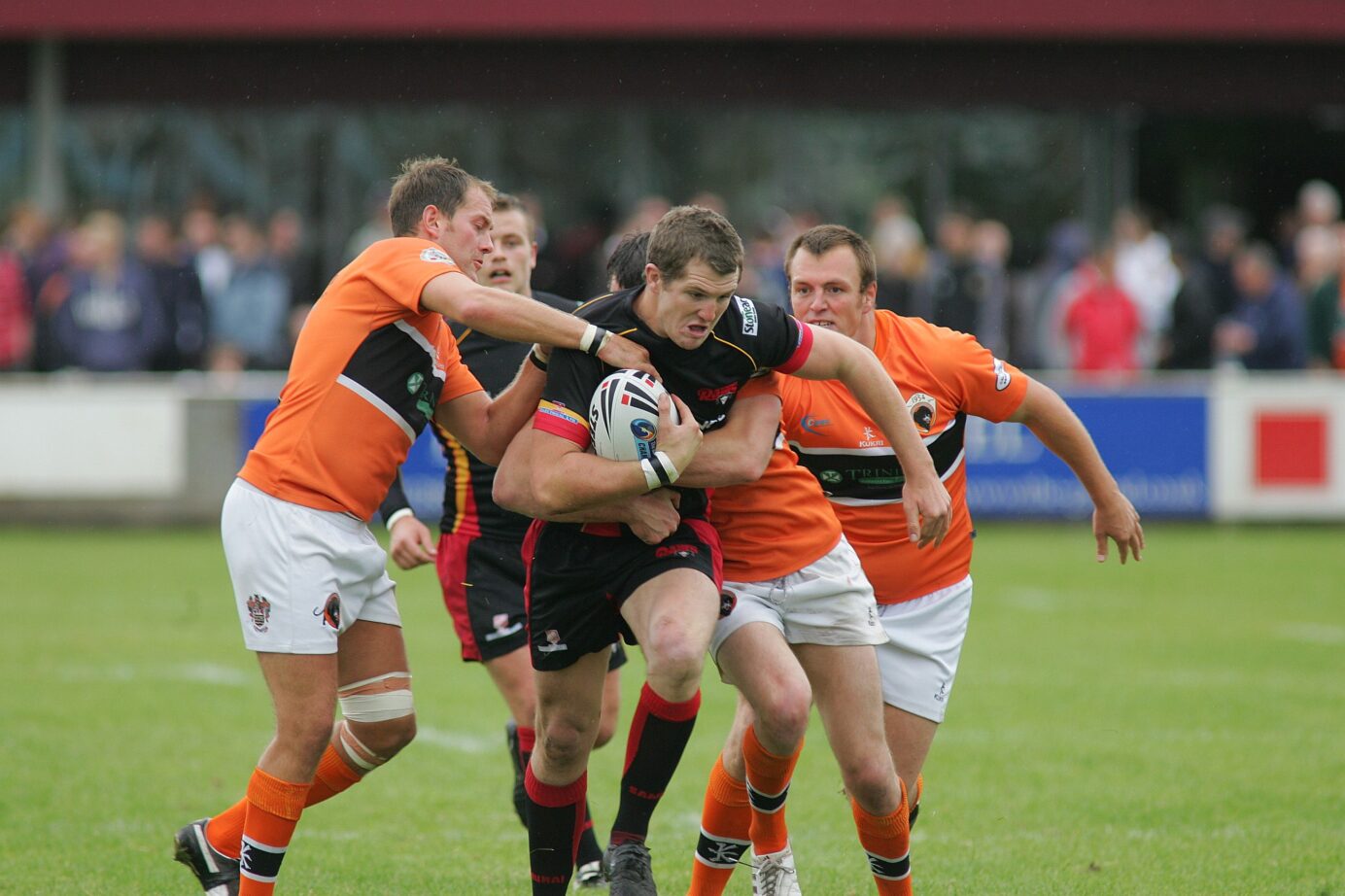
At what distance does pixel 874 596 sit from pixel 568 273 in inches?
457

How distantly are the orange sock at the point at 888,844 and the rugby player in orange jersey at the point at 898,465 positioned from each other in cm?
24

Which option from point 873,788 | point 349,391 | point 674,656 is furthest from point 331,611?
point 873,788

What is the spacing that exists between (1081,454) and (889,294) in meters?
11.3

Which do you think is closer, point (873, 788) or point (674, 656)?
point (674, 656)

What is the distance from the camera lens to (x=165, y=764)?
745 cm

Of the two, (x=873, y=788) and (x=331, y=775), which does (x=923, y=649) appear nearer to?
(x=873, y=788)

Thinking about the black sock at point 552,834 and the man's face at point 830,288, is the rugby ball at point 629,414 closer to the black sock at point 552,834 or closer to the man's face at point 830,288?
the man's face at point 830,288

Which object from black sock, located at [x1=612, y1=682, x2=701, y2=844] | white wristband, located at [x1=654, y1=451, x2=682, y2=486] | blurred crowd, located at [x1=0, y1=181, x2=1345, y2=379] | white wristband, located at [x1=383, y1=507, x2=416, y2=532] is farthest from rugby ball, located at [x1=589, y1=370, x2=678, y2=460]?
blurred crowd, located at [x1=0, y1=181, x2=1345, y2=379]

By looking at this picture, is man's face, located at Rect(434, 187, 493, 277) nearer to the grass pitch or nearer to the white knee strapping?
the white knee strapping

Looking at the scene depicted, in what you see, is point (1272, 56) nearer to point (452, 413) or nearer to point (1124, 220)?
point (1124, 220)

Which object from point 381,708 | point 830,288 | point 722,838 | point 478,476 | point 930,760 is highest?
point 830,288

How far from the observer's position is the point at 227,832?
5.37 m

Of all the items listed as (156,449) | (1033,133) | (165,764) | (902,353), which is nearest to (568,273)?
(156,449)

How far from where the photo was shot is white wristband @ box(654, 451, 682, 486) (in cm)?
473
